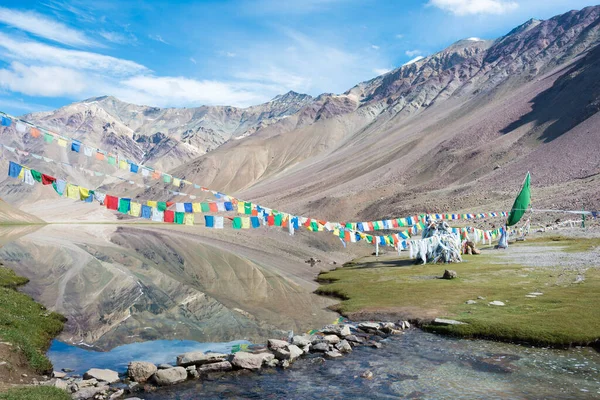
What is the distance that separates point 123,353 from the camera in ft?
60.7

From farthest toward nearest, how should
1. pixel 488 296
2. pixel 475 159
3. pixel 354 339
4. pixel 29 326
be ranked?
pixel 475 159 < pixel 488 296 < pixel 29 326 < pixel 354 339

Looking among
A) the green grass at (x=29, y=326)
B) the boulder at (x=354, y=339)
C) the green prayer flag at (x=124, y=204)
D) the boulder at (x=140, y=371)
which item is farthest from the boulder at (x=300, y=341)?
the green prayer flag at (x=124, y=204)

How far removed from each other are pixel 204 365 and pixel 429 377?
758cm

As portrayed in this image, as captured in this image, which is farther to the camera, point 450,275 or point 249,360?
point 450,275

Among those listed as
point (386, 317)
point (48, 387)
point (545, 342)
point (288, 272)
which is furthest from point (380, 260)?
point (48, 387)

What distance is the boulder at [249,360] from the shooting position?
15969 mm

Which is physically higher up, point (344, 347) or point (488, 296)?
point (488, 296)

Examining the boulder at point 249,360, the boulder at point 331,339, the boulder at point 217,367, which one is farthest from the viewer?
Result: the boulder at point 331,339

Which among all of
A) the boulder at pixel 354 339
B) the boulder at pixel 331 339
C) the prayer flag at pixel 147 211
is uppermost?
the prayer flag at pixel 147 211

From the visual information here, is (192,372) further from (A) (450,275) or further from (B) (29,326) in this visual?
(A) (450,275)

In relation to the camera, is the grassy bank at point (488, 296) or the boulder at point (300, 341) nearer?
the boulder at point (300, 341)

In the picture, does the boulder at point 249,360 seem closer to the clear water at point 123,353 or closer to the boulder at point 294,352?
the boulder at point 294,352

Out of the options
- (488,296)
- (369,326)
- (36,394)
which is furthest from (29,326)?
(488,296)

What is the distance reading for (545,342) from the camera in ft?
57.9
